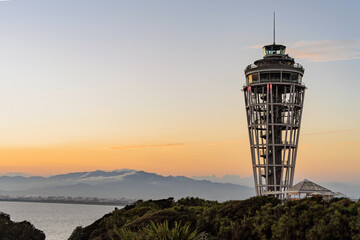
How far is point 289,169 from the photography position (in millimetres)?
73750

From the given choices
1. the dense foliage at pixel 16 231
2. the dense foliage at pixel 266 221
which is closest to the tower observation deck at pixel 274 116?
the dense foliage at pixel 266 221

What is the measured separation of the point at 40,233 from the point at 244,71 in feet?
142

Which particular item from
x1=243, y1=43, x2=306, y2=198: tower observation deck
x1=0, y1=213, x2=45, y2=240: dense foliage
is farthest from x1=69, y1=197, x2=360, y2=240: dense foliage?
x1=243, y1=43, x2=306, y2=198: tower observation deck

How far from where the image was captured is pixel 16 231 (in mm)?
55906

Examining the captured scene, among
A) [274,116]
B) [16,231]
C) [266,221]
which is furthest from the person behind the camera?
[274,116]

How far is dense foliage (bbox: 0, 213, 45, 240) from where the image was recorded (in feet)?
179

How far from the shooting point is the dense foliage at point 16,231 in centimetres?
5462

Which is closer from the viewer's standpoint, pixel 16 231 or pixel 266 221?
pixel 266 221

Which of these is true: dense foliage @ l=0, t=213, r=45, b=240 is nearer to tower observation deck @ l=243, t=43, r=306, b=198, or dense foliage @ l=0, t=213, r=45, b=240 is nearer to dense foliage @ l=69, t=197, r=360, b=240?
dense foliage @ l=69, t=197, r=360, b=240

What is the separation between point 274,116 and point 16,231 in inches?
1712

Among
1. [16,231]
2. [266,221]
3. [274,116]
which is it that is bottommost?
[16,231]

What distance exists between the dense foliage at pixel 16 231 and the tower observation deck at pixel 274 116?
123 ft

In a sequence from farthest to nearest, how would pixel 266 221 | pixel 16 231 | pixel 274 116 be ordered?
pixel 274 116 → pixel 16 231 → pixel 266 221

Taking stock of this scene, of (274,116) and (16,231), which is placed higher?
(274,116)
